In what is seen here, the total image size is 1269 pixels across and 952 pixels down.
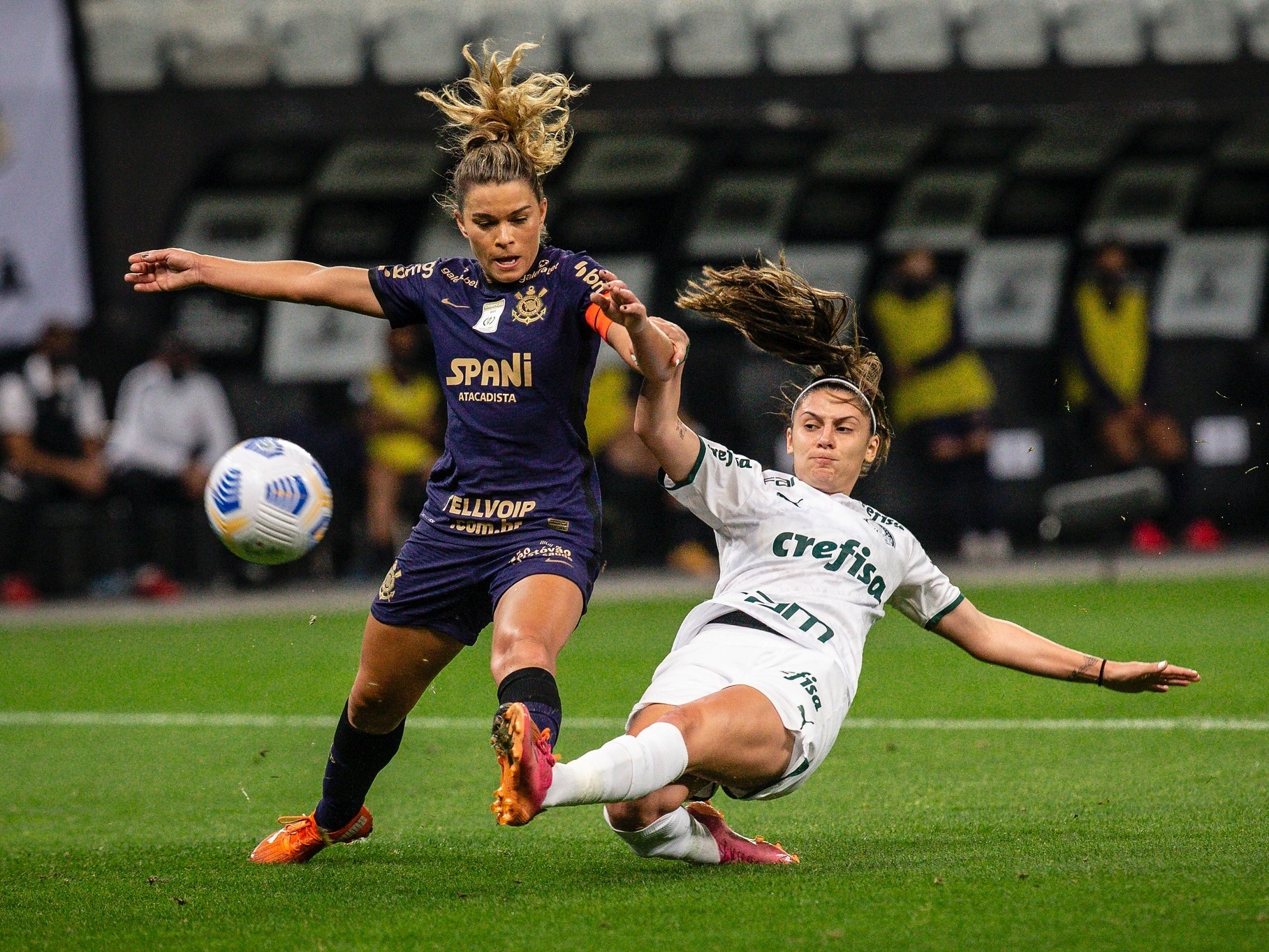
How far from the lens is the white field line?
264 inches

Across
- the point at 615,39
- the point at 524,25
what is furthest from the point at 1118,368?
the point at 524,25

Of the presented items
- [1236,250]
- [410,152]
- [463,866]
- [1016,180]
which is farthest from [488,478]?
[1236,250]

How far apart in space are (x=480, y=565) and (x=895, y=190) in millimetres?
10229

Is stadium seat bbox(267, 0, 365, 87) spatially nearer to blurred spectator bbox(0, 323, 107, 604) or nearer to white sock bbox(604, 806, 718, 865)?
blurred spectator bbox(0, 323, 107, 604)

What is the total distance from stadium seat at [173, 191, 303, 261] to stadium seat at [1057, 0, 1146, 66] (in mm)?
6156

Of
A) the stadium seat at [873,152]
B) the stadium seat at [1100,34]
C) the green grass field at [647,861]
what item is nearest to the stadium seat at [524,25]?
the stadium seat at [873,152]

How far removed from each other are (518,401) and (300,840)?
4.68 feet

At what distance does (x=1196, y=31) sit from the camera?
1325 cm

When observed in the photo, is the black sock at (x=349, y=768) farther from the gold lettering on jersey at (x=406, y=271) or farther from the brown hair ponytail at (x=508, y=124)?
the brown hair ponytail at (x=508, y=124)

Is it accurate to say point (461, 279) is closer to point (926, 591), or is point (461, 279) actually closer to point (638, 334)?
point (638, 334)

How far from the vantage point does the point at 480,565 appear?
14.4 feet

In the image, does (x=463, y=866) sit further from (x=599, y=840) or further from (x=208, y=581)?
(x=208, y=581)

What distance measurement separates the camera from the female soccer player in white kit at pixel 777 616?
4.12 m

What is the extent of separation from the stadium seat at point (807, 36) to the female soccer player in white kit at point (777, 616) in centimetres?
852
